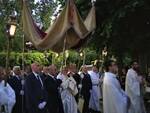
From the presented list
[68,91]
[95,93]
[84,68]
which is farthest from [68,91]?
[95,93]

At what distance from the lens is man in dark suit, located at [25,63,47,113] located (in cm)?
1327

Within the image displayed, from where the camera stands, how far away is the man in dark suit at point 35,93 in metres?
13.3

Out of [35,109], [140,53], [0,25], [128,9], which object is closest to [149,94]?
[140,53]

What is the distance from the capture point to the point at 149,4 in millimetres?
17141

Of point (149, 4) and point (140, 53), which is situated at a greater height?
point (149, 4)

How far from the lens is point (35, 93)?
44.1 feet

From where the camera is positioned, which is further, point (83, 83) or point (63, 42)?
point (83, 83)

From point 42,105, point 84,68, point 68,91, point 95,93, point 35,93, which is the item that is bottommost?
point 95,93

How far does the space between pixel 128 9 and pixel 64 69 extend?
10.0 ft

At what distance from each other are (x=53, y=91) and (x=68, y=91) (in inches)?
48.3

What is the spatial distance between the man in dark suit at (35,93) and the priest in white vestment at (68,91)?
2.06 metres

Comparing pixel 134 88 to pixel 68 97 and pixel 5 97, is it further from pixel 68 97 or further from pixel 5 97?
pixel 5 97

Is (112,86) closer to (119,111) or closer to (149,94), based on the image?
(119,111)

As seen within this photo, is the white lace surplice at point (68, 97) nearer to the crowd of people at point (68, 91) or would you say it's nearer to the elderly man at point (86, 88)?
the crowd of people at point (68, 91)
